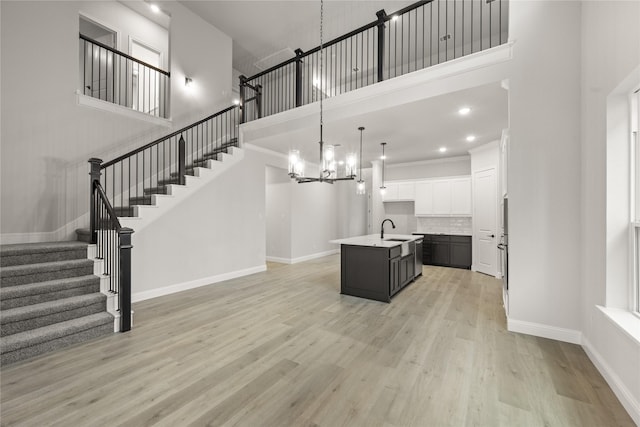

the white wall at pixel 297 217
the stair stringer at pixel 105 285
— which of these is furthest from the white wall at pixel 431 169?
the stair stringer at pixel 105 285

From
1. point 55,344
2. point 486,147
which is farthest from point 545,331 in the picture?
point 55,344

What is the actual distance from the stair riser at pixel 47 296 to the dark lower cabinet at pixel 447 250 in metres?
7.03

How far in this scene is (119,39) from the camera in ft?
18.3

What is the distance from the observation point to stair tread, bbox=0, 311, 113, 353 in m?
2.43

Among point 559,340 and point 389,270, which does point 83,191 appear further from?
point 559,340

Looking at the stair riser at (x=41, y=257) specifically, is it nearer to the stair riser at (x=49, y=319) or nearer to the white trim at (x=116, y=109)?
the stair riser at (x=49, y=319)

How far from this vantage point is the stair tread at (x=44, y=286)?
8.98 ft

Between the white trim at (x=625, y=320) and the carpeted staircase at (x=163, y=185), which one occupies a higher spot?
the carpeted staircase at (x=163, y=185)

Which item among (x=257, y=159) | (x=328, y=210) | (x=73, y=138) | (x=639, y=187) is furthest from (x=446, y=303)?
(x=73, y=138)

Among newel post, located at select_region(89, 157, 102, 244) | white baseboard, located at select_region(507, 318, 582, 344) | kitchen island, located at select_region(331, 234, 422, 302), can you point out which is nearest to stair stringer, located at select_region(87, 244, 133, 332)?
newel post, located at select_region(89, 157, 102, 244)

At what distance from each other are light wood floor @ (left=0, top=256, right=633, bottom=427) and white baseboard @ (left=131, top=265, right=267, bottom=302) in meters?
0.66

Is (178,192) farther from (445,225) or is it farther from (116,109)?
(445,225)

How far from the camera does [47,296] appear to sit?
2.96 m

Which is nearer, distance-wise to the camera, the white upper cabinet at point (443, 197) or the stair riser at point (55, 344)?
the stair riser at point (55, 344)
